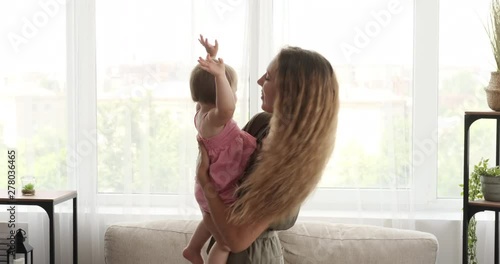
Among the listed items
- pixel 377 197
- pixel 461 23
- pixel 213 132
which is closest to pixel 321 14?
pixel 461 23

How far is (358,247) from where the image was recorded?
3.37m

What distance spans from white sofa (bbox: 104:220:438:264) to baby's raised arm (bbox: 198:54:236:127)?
1.46m

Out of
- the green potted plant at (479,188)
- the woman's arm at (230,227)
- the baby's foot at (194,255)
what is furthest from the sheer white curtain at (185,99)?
the woman's arm at (230,227)

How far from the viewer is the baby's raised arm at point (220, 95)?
71.5 inches

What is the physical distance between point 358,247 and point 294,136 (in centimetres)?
170

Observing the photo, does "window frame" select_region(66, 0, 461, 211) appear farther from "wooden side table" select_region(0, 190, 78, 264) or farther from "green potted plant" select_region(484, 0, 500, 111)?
"green potted plant" select_region(484, 0, 500, 111)

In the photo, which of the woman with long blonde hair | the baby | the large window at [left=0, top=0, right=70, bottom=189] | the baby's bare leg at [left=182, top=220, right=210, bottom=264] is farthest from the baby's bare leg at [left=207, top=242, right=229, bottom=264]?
the large window at [left=0, top=0, right=70, bottom=189]

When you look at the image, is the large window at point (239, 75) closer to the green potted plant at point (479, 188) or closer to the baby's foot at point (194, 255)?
the green potted plant at point (479, 188)

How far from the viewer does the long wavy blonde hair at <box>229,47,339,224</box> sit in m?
1.77

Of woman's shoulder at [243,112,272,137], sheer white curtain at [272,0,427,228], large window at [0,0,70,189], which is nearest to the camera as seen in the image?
woman's shoulder at [243,112,272,137]

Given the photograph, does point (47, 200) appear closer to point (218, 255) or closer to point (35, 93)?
point (35, 93)

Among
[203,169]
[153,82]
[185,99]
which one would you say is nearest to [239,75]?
[185,99]

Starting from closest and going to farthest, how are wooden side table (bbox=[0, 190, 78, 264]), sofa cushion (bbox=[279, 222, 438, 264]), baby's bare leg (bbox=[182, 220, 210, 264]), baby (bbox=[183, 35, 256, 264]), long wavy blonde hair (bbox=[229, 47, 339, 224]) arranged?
1. long wavy blonde hair (bbox=[229, 47, 339, 224])
2. baby (bbox=[183, 35, 256, 264])
3. baby's bare leg (bbox=[182, 220, 210, 264])
4. sofa cushion (bbox=[279, 222, 438, 264])
5. wooden side table (bbox=[0, 190, 78, 264])

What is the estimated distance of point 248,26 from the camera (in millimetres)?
3871
